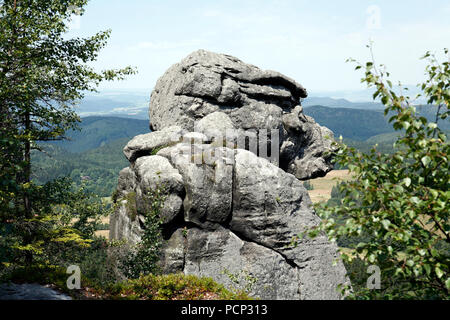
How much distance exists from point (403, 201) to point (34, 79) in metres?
22.2

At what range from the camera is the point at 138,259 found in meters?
20.0

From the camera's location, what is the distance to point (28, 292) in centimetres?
1445

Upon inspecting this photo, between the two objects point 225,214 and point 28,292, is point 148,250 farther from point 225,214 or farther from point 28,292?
point 28,292

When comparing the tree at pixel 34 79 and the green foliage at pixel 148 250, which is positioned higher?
the tree at pixel 34 79

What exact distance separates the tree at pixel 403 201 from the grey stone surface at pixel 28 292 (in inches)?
450

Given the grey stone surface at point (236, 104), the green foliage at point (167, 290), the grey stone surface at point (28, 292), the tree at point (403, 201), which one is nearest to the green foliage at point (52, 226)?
the grey stone surface at point (28, 292)

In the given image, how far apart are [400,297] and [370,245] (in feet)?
6.03

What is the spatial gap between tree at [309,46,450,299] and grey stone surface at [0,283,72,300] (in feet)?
37.5

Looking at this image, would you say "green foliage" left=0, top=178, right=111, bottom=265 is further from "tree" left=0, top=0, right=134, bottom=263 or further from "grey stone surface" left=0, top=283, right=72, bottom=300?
"grey stone surface" left=0, top=283, right=72, bottom=300

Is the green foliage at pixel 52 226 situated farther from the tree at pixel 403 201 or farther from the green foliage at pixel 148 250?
the tree at pixel 403 201

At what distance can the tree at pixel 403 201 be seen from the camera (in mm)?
8125

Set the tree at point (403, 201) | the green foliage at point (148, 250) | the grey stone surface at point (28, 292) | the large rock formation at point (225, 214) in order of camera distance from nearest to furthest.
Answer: the tree at point (403, 201) < the grey stone surface at point (28, 292) < the green foliage at point (148, 250) < the large rock formation at point (225, 214)

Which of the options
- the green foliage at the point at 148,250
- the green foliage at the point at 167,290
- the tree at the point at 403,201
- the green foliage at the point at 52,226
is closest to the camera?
the tree at the point at 403,201
